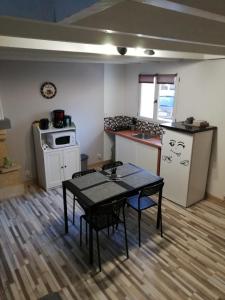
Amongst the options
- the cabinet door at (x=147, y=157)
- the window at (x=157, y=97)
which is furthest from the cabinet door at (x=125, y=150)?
the window at (x=157, y=97)

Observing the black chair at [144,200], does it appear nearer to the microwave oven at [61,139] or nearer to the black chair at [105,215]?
the black chair at [105,215]

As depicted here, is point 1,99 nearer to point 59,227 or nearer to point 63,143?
point 63,143

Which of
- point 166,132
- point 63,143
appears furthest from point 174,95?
point 63,143

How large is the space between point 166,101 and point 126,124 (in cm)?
136

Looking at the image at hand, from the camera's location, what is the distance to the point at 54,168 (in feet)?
15.4

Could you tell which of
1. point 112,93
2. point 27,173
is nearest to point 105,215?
point 27,173

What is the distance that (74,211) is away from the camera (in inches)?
156

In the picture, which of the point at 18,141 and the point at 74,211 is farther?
the point at 18,141

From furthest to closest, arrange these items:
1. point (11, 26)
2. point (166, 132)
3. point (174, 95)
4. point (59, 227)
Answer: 1. point (174, 95)
2. point (166, 132)
3. point (59, 227)
4. point (11, 26)

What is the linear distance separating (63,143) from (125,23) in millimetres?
4021

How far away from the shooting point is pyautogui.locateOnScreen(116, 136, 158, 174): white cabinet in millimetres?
4633

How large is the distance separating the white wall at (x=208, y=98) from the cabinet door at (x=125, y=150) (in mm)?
1148

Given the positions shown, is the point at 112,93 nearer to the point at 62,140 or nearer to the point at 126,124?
the point at 126,124

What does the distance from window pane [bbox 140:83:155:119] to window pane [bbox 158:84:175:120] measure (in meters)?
0.26
